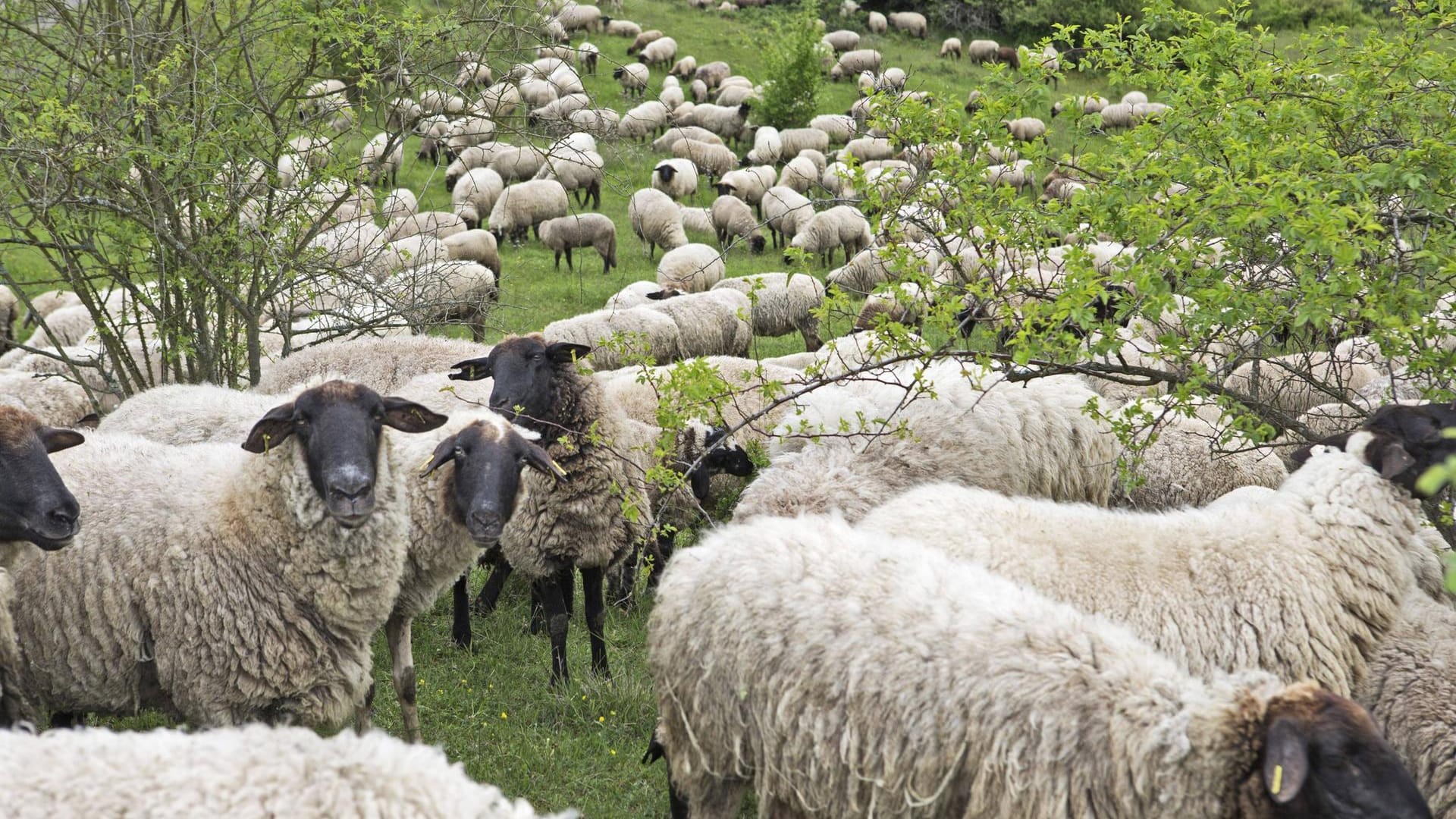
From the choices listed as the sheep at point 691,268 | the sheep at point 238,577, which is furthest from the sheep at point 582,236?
the sheep at point 238,577

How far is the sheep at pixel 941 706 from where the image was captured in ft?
9.50

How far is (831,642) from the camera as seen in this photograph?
333 cm

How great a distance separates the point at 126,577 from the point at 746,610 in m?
2.40

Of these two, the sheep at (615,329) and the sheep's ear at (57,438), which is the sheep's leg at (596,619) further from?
the sheep at (615,329)

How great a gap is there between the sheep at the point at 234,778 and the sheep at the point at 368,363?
5.31 m

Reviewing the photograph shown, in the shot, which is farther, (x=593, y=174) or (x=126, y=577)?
(x=593, y=174)

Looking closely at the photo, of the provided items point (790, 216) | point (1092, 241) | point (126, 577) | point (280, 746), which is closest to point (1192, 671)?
point (1092, 241)

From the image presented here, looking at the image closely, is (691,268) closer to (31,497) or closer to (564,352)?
(564,352)

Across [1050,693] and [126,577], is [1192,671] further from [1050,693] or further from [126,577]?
[126,577]

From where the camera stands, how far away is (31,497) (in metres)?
4.04

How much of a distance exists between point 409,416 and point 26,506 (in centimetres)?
138

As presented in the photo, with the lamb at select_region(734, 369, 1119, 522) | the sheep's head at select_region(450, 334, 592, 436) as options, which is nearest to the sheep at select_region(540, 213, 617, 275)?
the sheep's head at select_region(450, 334, 592, 436)

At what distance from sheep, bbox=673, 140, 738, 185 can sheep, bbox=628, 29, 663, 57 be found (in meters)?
9.53

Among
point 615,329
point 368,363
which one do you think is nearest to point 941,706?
point 368,363
